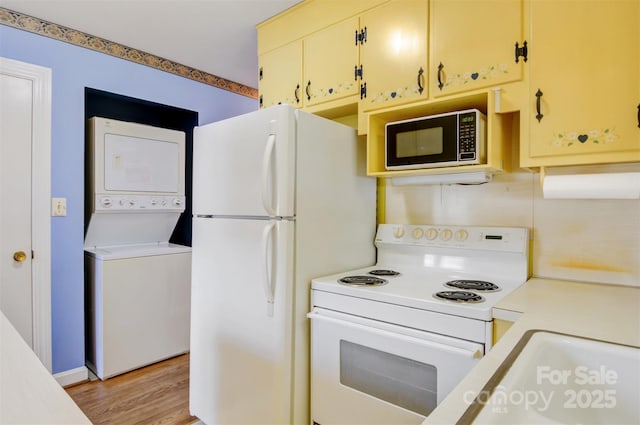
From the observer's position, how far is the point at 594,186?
1.45 metres

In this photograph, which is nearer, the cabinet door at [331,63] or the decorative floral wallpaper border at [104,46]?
the cabinet door at [331,63]

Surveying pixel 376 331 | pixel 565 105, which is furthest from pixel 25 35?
pixel 565 105

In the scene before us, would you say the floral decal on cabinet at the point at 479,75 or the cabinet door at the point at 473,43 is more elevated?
the cabinet door at the point at 473,43

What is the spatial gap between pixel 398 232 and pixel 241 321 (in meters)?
0.98

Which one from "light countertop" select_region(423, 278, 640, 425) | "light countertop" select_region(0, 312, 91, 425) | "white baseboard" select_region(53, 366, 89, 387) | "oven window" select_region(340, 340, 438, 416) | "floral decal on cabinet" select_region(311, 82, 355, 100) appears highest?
"floral decal on cabinet" select_region(311, 82, 355, 100)

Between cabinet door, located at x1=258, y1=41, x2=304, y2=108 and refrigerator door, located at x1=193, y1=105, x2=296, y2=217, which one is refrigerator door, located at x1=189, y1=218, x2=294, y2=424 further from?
cabinet door, located at x1=258, y1=41, x2=304, y2=108

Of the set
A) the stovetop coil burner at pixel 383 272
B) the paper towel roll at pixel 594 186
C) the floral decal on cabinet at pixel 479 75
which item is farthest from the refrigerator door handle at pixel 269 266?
the paper towel roll at pixel 594 186

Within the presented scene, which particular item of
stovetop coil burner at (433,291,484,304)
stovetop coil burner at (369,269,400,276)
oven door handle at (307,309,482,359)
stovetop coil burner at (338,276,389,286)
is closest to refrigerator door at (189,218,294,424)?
oven door handle at (307,309,482,359)

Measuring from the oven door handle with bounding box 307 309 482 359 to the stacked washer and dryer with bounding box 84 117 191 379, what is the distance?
65.2 inches

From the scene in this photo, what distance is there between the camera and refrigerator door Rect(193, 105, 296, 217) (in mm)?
1650

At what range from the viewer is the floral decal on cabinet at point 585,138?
1.35 meters

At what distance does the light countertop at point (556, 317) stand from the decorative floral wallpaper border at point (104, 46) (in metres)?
2.93

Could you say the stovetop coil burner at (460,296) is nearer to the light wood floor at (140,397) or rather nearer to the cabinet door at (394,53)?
the cabinet door at (394,53)

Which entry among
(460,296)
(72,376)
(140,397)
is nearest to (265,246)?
(460,296)
